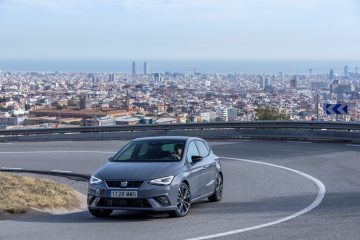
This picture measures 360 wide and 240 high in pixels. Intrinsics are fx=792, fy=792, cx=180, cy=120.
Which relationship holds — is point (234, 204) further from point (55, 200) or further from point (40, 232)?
point (40, 232)

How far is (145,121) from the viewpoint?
35438 millimetres

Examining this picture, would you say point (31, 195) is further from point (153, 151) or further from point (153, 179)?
point (153, 179)

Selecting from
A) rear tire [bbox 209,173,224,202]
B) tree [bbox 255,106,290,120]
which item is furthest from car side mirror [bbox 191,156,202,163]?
tree [bbox 255,106,290,120]

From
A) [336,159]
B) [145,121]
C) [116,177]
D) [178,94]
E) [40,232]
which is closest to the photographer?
[40,232]

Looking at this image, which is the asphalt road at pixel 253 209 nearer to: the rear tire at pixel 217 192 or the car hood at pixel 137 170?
the rear tire at pixel 217 192

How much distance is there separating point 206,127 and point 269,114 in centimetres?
738

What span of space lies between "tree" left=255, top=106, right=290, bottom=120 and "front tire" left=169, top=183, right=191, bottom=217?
26.7 meters

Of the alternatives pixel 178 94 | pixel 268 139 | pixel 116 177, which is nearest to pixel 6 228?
pixel 116 177

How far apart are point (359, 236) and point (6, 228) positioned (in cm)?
501

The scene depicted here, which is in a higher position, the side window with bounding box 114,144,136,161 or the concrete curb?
the side window with bounding box 114,144,136,161

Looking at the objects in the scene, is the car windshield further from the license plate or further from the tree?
the tree

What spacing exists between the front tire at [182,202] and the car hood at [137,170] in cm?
32

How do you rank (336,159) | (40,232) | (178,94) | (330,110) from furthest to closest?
1. (178,94)
2. (330,110)
3. (336,159)
4. (40,232)

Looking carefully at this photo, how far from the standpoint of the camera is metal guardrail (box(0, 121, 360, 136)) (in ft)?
99.6
